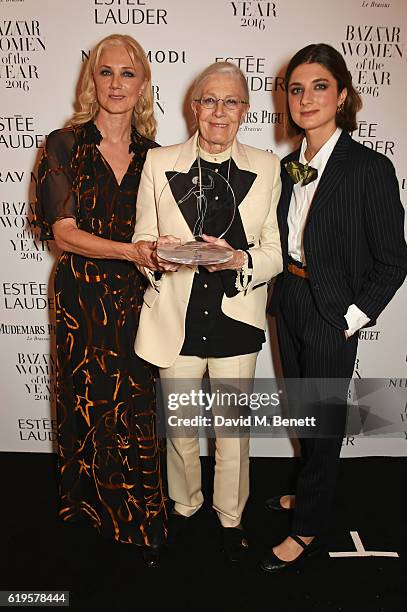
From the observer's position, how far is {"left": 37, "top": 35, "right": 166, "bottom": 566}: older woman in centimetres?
197

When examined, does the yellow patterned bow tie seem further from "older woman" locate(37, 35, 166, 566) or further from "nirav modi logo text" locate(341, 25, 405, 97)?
"nirav modi logo text" locate(341, 25, 405, 97)

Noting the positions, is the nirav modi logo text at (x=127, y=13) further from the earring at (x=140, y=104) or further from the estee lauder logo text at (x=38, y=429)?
the estee lauder logo text at (x=38, y=429)

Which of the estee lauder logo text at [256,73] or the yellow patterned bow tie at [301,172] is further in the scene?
the estee lauder logo text at [256,73]

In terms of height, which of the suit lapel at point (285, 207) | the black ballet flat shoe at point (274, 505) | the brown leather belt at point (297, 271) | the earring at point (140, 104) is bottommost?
the black ballet flat shoe at point (274, 505)

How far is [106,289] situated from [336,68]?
1088 mm

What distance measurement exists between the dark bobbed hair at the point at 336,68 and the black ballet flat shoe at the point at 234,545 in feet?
5.36

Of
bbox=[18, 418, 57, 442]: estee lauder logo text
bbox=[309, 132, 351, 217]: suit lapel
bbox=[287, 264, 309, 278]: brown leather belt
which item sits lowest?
bbox=[18, 418, 57, 442]: estee lauder logo text

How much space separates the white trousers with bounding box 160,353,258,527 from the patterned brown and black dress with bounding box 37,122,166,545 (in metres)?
0.09

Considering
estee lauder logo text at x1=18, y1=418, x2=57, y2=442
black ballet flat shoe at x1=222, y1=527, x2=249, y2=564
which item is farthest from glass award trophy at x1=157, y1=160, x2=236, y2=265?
estee lauder logo text at x1=18, y1=418, x2=57, y2=442

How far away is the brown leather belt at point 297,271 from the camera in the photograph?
200 centimetres

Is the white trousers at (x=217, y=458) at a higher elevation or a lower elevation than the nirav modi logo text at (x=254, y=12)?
lower

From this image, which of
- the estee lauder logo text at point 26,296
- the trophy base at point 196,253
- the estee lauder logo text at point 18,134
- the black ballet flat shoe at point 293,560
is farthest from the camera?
the estee lauder logo text at point 26,296

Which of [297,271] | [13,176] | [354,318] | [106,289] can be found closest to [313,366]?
[354,318]

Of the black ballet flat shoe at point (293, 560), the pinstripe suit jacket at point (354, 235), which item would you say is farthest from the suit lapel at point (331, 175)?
the black ballet flat shoe at point (293, 560)
